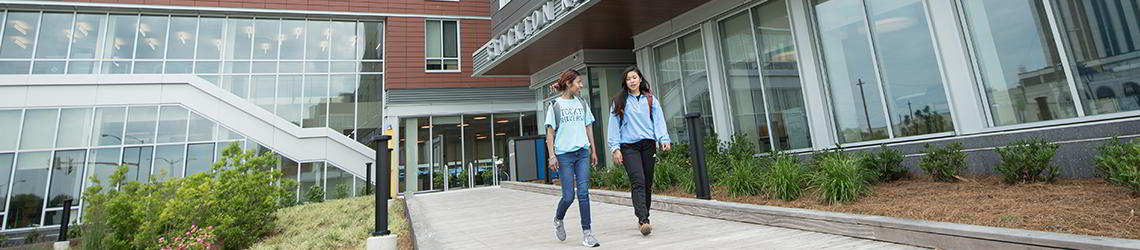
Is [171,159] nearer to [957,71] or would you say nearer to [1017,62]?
[957,71]

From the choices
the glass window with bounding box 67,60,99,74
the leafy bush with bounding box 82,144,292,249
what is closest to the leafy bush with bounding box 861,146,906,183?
the leafy bush with bounding box 82,144,292,249

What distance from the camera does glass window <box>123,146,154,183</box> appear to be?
17094 mm

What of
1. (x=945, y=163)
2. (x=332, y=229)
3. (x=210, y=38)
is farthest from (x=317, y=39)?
(x=945, y=163)

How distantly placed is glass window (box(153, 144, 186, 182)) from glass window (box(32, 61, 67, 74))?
5.01m

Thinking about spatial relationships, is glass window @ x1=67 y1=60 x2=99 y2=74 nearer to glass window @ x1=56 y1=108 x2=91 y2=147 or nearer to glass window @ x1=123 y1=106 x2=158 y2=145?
glass window @ x1=56 y1=108 x2=91 y2=147

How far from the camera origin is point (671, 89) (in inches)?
465

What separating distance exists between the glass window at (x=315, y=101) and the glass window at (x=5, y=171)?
8884mm

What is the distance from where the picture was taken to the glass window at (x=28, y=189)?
1600 centimetres

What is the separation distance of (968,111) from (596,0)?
6079 millimetres

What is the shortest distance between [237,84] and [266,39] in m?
2.20

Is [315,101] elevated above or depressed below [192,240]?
above

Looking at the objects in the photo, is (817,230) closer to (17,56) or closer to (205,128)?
(205,128)

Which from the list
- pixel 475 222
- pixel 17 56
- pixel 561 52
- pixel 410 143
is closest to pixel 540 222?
pixel 475 222

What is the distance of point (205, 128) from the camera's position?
58.2ft
